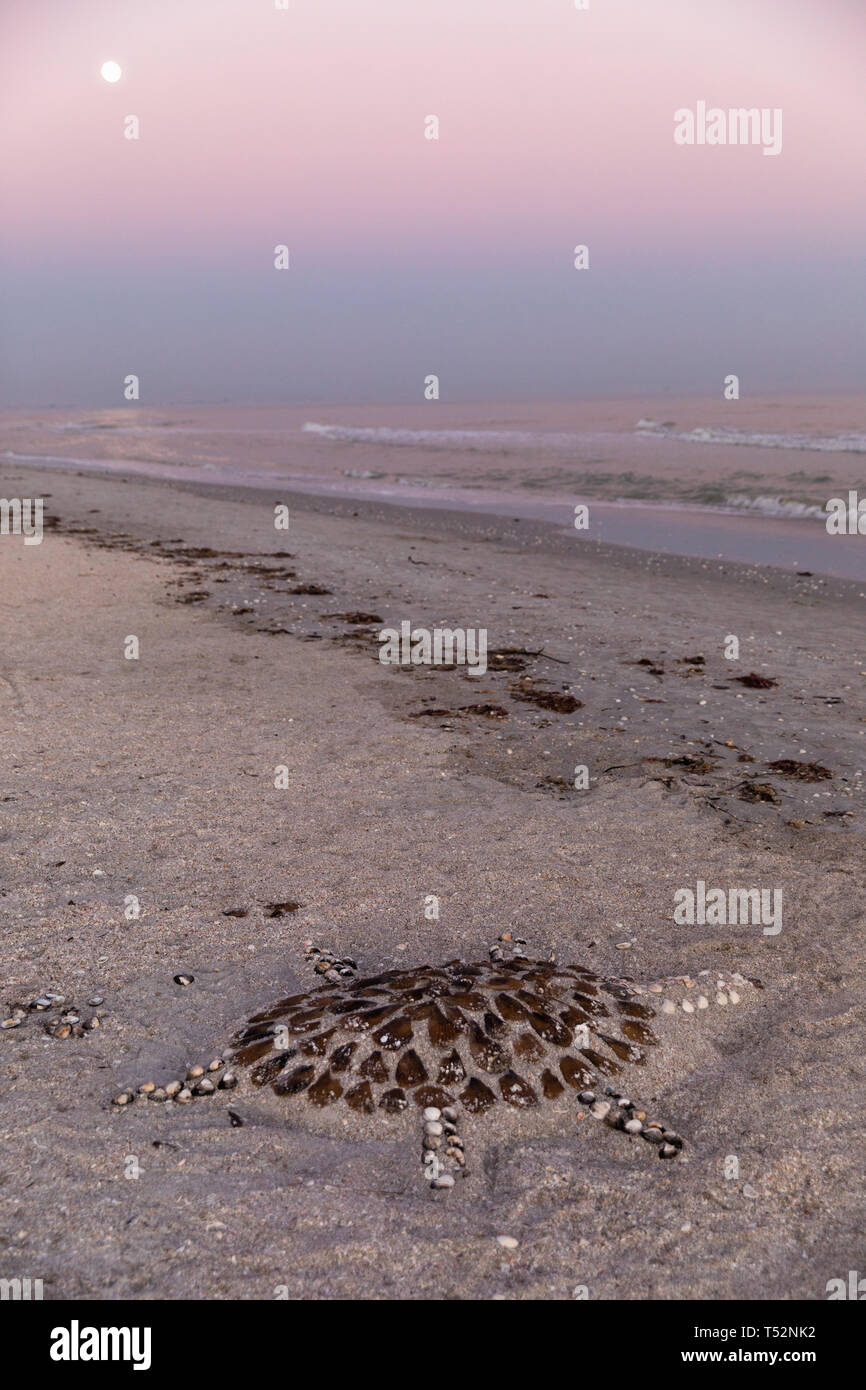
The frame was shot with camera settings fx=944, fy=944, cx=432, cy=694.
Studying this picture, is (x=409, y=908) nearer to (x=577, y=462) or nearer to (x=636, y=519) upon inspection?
(x=636, y=519)

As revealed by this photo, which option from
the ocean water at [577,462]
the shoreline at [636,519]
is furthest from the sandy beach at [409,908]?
the ocean water at [577,462]

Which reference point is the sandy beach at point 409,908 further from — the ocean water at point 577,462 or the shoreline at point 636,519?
the ocean water at point 577,462

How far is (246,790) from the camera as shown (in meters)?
6.11

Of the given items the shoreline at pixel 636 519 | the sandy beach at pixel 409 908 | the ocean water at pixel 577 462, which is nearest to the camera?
the sandy beach at pixel 409 908

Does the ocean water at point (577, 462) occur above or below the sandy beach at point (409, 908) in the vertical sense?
above

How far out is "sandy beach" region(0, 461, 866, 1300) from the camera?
2748 millimetres

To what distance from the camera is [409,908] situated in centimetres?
469

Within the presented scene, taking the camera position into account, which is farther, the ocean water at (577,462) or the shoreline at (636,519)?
the ocean water at (577,462)

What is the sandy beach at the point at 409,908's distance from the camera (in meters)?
2.75

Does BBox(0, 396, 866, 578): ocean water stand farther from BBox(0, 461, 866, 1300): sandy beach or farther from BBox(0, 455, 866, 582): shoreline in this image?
BBox(0, 461, 866, 1300): sandy beach

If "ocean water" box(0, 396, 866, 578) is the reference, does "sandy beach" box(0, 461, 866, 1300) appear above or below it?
below

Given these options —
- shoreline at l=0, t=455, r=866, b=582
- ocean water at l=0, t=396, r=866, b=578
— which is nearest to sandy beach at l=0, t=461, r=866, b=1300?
shoreline at l=0, t=455, r=866, b=582
